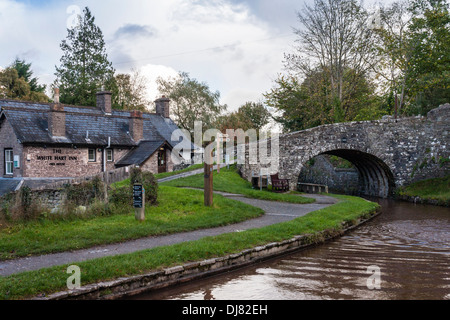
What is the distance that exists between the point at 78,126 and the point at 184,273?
23.9 meters

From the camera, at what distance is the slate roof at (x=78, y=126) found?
26156mm

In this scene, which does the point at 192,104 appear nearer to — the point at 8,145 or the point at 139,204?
the point at 8,145

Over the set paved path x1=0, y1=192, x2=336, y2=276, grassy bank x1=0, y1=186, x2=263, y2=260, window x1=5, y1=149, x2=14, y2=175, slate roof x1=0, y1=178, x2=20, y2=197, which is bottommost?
paved path x1=0, y1=192, x2=336, y2=276

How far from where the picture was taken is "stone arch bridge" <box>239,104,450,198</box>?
23656 mm

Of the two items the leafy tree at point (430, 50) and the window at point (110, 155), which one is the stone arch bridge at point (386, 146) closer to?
the leafy tree at point (430, 50)

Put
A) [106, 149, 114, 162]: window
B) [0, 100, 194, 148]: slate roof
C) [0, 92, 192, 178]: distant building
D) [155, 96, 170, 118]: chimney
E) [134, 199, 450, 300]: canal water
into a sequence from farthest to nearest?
[155, 96, 170, 118]: chimney → [106, 149, 114, 162]: window → [0, 100, 194, 148]: slate roof → [0, 92, 192, 178]: distant building → [134, 199, 450, 300]: canal water

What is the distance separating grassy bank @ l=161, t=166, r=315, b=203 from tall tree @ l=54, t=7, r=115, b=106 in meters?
25.6

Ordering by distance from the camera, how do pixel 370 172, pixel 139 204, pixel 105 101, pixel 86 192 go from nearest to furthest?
pixel 139 204, pixel 86 192, pixel 370 172, pixel 105 101

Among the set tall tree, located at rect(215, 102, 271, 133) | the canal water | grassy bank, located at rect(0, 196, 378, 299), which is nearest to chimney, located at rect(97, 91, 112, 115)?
tall tree, located at rect(215, 102, 271, 133)

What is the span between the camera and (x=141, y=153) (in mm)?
30234

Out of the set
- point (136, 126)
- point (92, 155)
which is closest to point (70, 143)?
point (92, 155)

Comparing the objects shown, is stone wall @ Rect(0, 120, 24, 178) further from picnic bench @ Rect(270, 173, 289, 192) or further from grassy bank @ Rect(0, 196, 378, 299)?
grassy bank @ Rect(0, 196, 378, 299)

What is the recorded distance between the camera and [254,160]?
76.9ft
